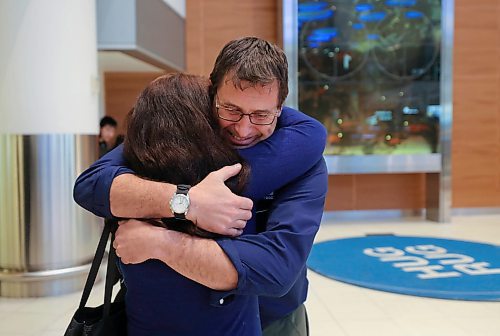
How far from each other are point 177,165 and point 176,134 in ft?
0.19

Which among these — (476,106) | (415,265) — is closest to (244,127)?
(415,265)

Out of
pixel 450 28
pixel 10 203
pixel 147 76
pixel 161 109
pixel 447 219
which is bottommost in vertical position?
pixel 447 219

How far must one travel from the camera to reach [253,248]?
0.94 metres

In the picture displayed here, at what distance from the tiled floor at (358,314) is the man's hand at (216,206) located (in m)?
2.48

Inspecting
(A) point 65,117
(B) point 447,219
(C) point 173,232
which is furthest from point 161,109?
(B) point 447,219

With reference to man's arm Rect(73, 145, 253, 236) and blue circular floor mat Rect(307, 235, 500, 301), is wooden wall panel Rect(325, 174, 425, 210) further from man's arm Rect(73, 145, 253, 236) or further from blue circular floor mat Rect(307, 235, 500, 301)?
man's arm Rect(73, 145, 253, 236)

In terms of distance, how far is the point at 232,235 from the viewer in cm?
96

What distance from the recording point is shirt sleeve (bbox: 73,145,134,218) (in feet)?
3.42

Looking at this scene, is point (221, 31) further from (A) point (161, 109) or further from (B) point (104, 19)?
(A) point (161, 109)

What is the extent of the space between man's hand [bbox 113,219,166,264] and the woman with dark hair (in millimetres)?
36

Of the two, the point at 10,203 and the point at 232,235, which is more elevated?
the point at 232,235

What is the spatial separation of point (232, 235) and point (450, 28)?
7.04 metres

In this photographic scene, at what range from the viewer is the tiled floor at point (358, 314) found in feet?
10.6

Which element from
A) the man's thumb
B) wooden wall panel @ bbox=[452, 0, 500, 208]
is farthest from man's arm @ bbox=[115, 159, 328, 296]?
wooden wall panel @ bbox=[452, 0, 500, 208]
